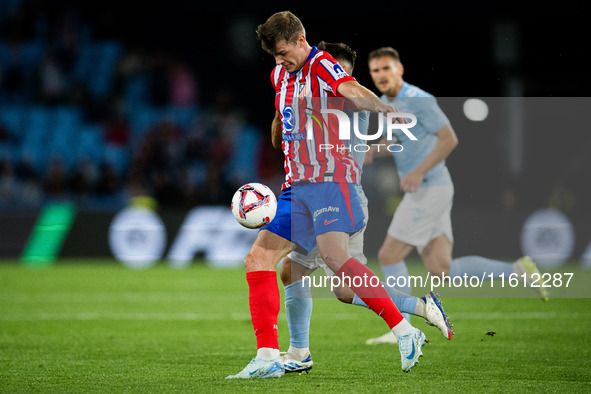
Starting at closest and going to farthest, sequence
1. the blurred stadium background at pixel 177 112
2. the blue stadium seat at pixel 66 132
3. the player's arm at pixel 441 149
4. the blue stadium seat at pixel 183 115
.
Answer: the player's arm at pixel 441 149
the blurred stadium background at pixel 177 112
the blue stadium seat at pixel 66 132
the blue stadium seat at pixel 183 115

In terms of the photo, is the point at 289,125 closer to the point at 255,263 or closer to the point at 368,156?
the point at 255,263

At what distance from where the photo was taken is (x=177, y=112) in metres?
18.8

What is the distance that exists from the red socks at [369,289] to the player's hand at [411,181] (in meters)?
1.46

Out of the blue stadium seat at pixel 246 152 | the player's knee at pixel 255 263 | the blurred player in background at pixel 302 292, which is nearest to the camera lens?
the player's knee at pixel 255 263

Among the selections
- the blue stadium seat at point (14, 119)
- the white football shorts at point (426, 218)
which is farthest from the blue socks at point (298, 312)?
the blue stadium seat at point (14, 119)

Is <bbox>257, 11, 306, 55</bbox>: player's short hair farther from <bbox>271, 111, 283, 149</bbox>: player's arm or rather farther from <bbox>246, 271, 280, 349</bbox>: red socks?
<bbox>246, 271, 280, 349</bbox>: red socks

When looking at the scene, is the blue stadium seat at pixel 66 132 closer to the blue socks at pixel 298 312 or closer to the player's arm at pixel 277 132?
the player's arm at pixel 277 132

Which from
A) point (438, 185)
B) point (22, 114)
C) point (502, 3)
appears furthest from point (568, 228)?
point (22, 114)

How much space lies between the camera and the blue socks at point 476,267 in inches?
270

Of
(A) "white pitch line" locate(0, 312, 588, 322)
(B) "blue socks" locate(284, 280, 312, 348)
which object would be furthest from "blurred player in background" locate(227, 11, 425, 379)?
(A) "white pitch line" locate(0, 312, 588, 322)

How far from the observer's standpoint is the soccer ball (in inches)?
210

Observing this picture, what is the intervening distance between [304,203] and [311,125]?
1.52ft

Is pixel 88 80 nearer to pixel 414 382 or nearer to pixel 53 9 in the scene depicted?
pixel 53 9

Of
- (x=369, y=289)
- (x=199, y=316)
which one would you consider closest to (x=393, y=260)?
(x=369, y=289)
